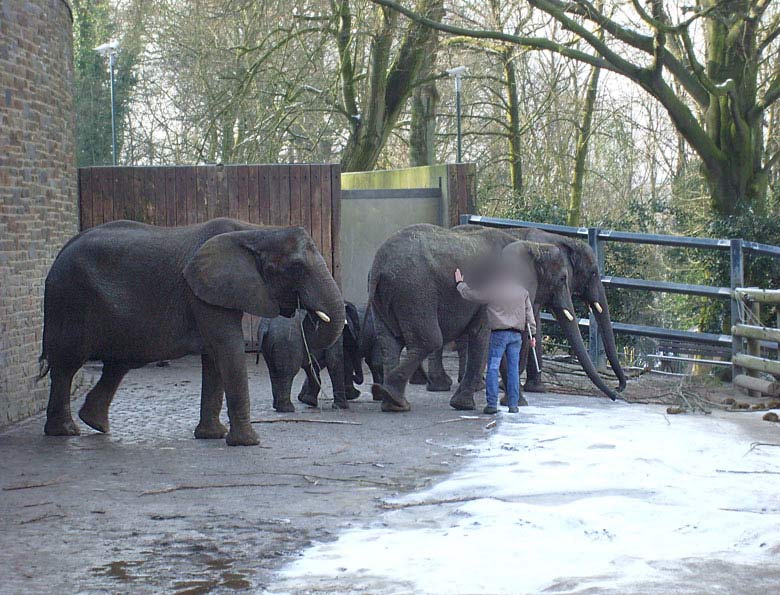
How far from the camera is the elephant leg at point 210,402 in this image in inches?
420

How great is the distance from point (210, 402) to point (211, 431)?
9.9 inches

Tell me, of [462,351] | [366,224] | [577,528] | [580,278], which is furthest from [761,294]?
[577,528]

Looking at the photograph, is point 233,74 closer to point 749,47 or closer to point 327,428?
point 749,47

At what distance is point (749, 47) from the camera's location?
17.5 meters

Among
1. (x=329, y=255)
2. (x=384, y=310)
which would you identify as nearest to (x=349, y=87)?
(x=329, y=255)

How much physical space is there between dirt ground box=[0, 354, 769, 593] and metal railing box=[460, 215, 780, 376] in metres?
3.91

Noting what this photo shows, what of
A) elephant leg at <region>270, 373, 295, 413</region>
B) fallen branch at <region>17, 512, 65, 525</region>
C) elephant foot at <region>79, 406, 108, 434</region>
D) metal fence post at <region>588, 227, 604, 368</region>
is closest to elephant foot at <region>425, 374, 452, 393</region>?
elephant leg at <region>270, 373, 295, 413</region>

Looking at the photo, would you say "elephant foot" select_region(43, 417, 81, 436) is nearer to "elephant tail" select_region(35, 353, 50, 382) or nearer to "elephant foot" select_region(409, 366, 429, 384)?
"elephant tail" select_region(35, 353, 50, 382)

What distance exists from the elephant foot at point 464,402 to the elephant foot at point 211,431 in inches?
104

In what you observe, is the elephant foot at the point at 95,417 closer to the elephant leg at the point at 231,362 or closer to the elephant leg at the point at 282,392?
the elephant leg at the point at 231,362

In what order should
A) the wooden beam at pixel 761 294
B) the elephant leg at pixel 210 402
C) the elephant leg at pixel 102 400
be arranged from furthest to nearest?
the wooden beam at pixel 761 294 → the elephant leg at pixel 102 400 → the elephant leg at pixel 210 402

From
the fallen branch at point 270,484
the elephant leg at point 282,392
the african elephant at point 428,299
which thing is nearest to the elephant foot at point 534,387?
the african elephant at point 428,299

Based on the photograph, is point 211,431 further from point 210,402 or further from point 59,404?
point 59,404

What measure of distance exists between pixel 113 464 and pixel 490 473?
2.86 m
